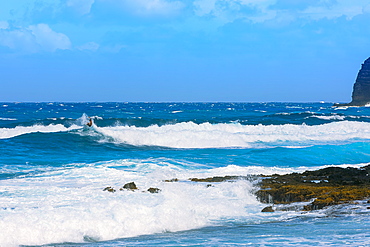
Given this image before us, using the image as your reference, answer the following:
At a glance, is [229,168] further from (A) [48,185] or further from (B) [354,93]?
(B) [354,93]

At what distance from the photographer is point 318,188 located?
1105 cm

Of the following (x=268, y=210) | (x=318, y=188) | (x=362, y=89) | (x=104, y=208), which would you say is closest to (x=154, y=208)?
(x=104, y=208)

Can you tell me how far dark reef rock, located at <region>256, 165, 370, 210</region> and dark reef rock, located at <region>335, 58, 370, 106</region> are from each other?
10986 centimetres

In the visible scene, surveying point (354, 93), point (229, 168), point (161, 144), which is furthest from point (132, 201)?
point (354, 93)

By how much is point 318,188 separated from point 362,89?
11479cm

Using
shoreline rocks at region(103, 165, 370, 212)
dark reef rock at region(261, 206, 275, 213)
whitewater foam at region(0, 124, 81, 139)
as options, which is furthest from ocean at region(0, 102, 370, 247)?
whitewater foam at region(0, 124, 81, 139)

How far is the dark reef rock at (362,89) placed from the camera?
116 m

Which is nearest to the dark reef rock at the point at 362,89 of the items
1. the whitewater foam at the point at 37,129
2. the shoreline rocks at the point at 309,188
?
the whitewater foam at the point at 37,129

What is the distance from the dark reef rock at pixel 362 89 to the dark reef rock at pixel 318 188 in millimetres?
109861

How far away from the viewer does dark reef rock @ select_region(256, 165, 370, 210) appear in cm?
1007

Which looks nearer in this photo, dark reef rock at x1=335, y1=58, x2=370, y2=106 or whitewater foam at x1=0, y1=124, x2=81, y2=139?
whitewater foam at x1=0, y1=124, x2=81, y2=139

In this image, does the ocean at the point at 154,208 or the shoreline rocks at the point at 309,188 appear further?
the shoreline rocks at the point at 309,188

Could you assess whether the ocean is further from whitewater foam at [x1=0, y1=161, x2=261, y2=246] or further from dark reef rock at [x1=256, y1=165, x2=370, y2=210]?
dark reef rock at [x1=256, y1=165, x2=370, y2=210]

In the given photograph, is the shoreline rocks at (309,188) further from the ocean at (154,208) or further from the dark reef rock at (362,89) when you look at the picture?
the dark reef rock at (362,89)
